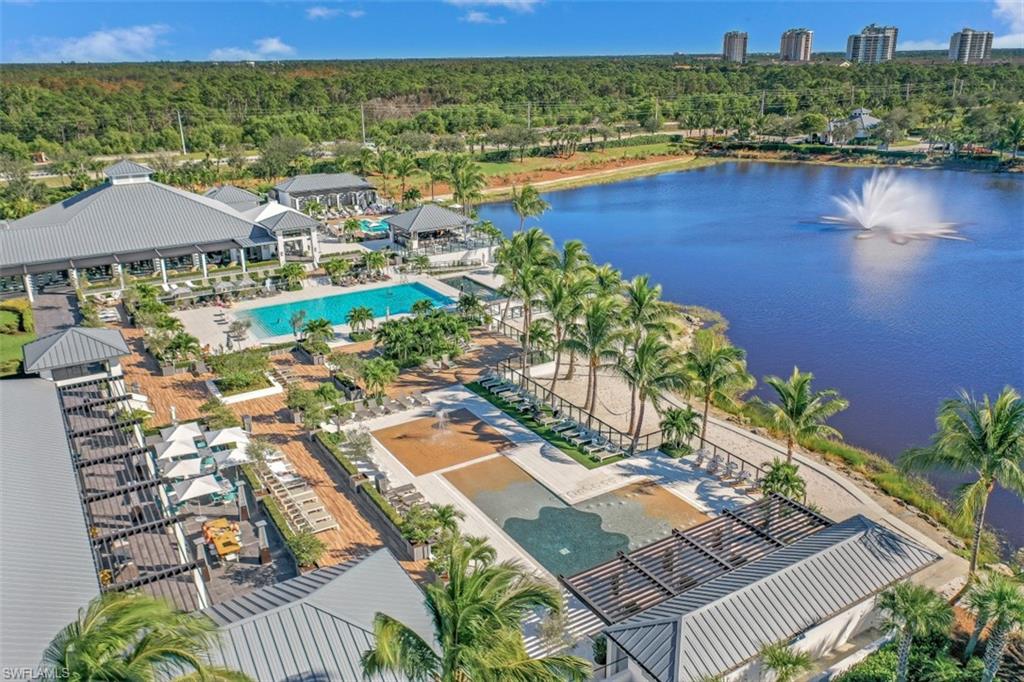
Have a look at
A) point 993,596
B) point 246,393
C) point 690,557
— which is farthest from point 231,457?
point 993,596

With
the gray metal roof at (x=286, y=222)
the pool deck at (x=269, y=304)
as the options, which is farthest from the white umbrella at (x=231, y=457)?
the gray metal roof at (x=286, y=222)

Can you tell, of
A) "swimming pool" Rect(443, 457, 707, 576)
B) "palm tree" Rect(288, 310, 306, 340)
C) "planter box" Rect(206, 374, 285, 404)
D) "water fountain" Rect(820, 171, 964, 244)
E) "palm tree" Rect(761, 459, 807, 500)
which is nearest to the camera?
"swimming pool" Rect(443, 457, 707, 576)

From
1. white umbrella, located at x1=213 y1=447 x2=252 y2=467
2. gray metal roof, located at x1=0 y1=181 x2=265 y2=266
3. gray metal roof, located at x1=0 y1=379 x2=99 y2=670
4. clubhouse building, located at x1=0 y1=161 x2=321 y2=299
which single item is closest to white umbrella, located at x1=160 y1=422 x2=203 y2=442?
white umbrella, located at x1=213 y1=447 x2=252 y2=467

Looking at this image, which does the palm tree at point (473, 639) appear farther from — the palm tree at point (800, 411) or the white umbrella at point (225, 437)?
the white umbrella at point (225, 437)

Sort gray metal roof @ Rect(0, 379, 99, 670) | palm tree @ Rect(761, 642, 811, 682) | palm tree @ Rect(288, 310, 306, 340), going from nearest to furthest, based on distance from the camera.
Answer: gray metal roof @ Rect(0, 379, 99, 670), palm tree @ Rect(761, 642, 811, 682), palm tree @ Rect(288, 310, 306, 340)

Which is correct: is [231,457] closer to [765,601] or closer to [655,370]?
[655,370]

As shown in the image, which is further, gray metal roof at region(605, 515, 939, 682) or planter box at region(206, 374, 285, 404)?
planter box at region(206, 374, 285, 404)

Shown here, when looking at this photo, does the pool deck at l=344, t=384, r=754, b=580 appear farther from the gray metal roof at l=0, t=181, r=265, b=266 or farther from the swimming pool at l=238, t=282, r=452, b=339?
the gray metal roof at l=0, t=181, r=265, b=266
